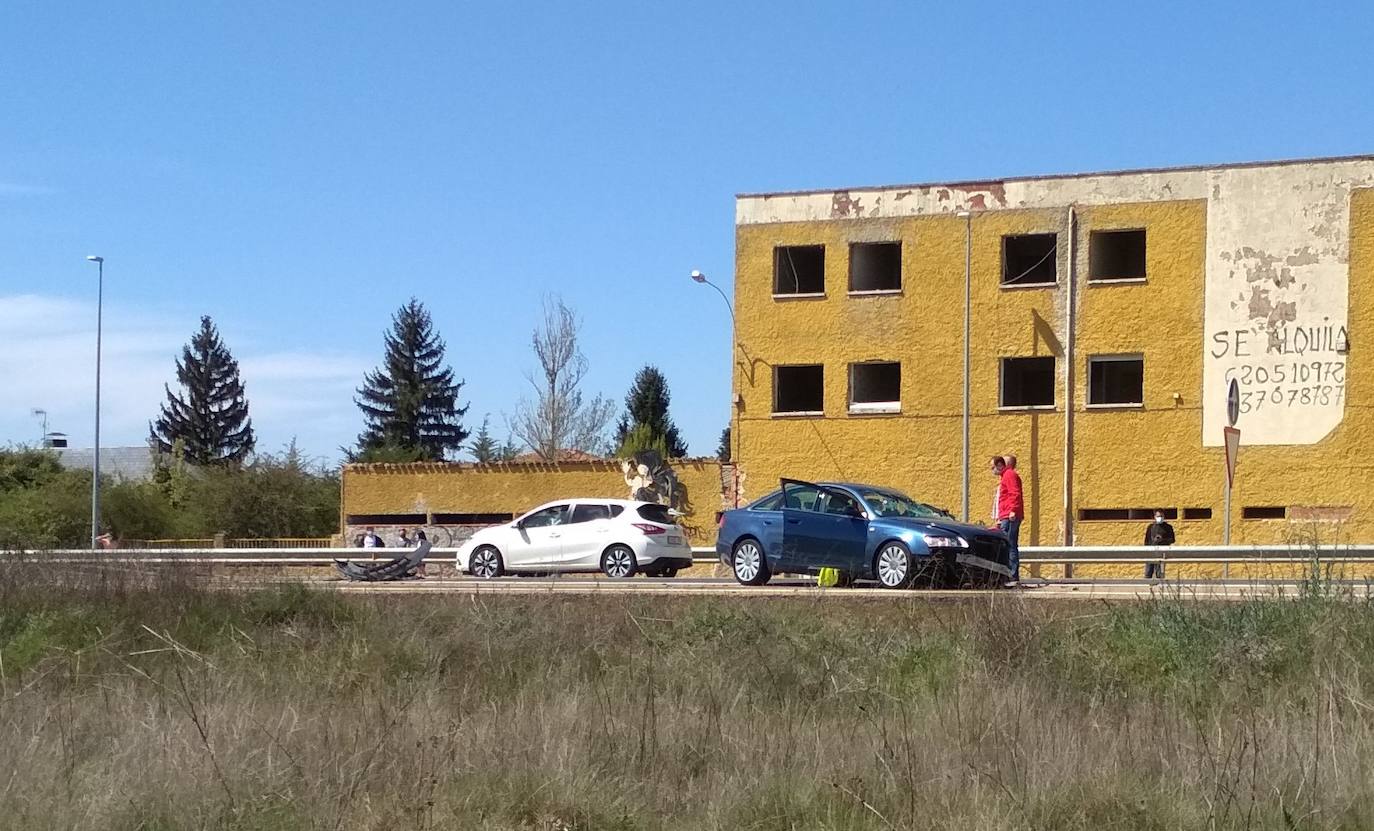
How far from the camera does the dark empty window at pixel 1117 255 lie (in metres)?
40.0

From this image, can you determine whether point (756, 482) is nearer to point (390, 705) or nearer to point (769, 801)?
point (390, 705)

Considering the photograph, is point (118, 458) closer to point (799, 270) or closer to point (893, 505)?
point (799, 270)

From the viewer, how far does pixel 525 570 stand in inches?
1201

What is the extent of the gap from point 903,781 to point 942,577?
11.7 metres

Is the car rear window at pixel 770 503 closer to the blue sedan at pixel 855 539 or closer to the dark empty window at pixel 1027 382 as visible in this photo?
the blue sedan at pixel 855 539

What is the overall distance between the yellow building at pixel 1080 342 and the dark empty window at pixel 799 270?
0.24ft

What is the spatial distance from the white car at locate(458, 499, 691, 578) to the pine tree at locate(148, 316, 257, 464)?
269 feet

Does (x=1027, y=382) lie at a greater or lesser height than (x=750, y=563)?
greater

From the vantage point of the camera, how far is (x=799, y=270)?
1706 inches

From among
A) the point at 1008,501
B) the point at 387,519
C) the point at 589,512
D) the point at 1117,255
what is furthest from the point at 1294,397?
the point at 387,519

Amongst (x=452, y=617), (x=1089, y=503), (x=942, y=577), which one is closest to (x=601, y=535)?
(x=942, y=577)

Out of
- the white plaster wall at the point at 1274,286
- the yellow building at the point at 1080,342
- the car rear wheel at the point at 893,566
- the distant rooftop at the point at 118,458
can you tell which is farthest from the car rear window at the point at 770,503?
the distant rooftop at the point at 118,458

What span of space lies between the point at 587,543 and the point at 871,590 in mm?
9480

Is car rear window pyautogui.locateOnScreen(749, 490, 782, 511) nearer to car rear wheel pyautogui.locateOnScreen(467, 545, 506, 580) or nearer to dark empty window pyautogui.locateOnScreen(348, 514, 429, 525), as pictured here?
car rear wheel pyautogui.locateOnScreen(467, 545, 506, 580)
